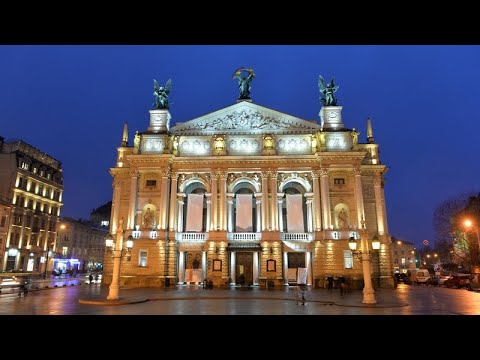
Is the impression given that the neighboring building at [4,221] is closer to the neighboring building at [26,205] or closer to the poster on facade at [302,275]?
the neighboring building at [26,205]

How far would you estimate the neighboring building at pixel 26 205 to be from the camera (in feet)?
187

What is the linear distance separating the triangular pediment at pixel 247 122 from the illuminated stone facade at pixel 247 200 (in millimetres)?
118

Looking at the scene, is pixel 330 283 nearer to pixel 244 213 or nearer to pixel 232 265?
pixel 232 265

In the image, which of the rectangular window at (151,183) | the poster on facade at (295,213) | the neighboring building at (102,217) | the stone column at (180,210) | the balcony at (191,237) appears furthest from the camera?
the neighboring building at (102,217)

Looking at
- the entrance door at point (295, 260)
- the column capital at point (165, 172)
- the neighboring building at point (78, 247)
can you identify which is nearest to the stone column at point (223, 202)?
the column capital at point (165, 172)

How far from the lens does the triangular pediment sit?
4331 centimetres

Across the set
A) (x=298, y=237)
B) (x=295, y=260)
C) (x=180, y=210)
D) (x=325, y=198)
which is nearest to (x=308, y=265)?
(x=295, y=260)

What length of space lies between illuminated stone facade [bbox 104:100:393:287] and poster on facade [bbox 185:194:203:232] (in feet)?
0.37

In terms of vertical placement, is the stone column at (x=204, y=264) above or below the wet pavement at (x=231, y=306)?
above

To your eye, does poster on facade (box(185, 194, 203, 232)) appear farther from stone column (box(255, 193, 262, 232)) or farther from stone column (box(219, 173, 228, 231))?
stone column (box(255, 193, 262, 232))

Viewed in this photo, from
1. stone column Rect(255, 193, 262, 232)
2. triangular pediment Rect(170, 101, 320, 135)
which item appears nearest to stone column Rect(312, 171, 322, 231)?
triangular pediment Rect(170, 101, 320, 135)
